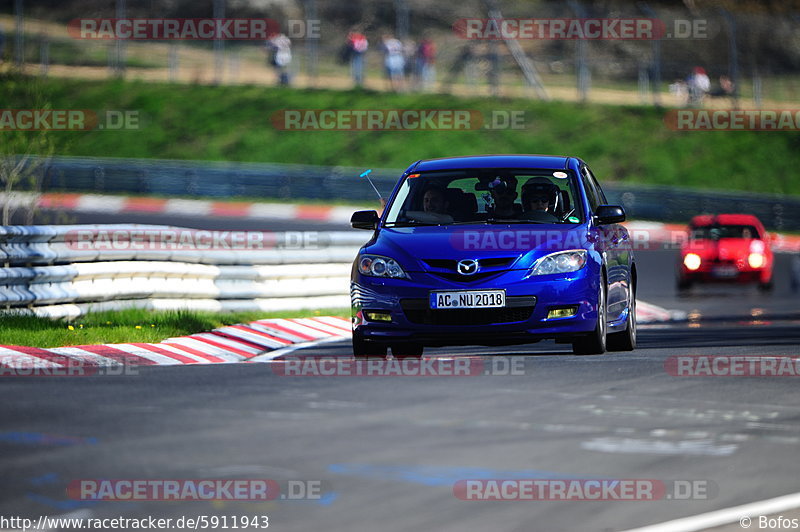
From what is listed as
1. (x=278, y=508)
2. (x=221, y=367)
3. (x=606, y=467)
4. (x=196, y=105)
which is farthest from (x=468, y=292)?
(x=196, y=105)

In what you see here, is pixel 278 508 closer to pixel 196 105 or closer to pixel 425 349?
pixel 425 349

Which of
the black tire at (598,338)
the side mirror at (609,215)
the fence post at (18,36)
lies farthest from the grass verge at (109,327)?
the fence post at (18,36)

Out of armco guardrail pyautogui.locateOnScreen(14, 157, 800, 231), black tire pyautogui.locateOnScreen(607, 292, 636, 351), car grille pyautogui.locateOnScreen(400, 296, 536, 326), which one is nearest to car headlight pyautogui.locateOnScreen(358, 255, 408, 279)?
car grille pyautogui.locateOnScreen(400, 296, 536, 326)

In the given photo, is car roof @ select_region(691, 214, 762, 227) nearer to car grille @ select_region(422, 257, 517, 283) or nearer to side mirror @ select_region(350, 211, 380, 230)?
side mirror @ select_region(350, 211, 380, 230)

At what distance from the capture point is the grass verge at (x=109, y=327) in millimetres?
13375

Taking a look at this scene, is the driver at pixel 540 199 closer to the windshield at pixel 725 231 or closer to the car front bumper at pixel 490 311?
the car front bumper at pixel 490 311

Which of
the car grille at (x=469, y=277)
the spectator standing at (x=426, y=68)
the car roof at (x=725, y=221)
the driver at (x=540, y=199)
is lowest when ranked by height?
the car grille at (x=469, y=277)

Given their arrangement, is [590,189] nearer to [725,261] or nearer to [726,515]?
[726,515]

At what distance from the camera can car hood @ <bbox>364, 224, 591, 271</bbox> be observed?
11.6 metres

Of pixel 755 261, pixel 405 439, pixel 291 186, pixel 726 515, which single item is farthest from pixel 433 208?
pixel 291 186

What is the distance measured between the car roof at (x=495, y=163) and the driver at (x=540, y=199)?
Result: 28 centimetres

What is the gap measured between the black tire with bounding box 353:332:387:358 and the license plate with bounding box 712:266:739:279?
14.2 meters

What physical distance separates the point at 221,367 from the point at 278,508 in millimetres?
4971

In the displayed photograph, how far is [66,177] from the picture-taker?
40844mm
